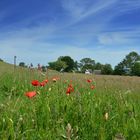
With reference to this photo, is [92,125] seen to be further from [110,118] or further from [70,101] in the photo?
[70,101]

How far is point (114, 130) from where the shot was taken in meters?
4.28

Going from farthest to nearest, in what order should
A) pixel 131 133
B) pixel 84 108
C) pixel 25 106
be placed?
pixel 25 106, pixel 84 108, pixel 131 133

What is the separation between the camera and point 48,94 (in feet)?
20.5

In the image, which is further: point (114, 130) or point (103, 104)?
point (103, 104)

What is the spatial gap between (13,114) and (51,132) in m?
0.67

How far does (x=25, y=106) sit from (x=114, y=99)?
1.43 m

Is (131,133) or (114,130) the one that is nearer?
(131,133)

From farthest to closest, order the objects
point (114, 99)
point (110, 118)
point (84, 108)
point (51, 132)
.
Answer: point (114, 99) → point (84, 108) → point (110, 118) → point (51, 132)

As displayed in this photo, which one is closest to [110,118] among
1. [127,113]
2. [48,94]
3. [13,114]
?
[127,113]

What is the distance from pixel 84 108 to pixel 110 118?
1.54 ft

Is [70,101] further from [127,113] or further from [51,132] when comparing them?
[51,132]

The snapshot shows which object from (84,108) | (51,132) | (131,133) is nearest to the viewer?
(131,133)

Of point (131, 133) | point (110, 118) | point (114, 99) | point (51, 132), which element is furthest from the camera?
point (114, 99)

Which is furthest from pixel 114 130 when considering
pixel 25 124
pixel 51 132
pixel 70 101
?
pixel 70 101
